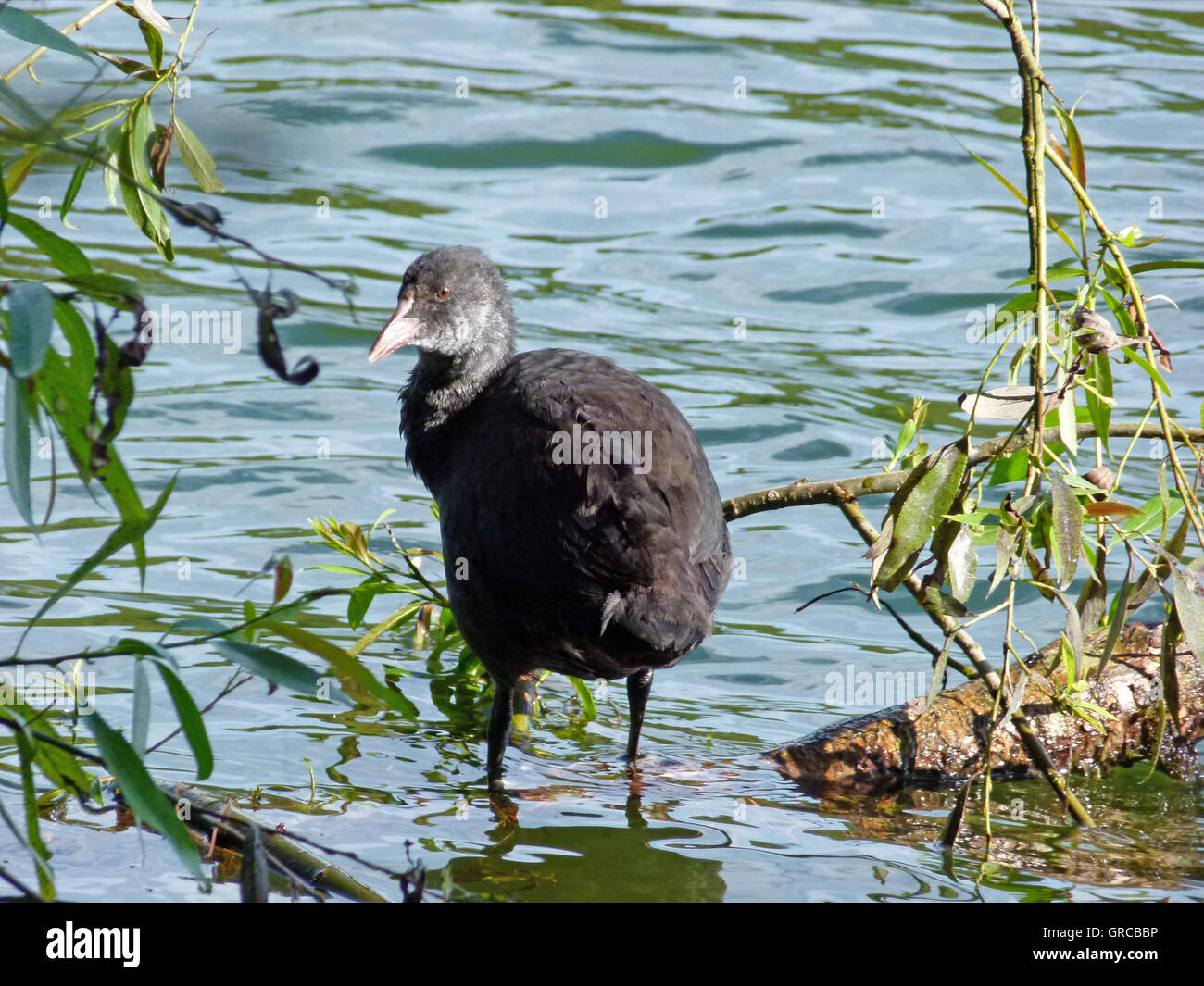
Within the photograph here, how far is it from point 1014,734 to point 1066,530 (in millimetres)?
1413

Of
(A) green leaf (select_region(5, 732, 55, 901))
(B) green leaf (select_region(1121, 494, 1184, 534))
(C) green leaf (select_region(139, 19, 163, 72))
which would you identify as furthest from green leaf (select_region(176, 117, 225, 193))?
(B) green leaf (select_region(1121, 494, 1184, 534))

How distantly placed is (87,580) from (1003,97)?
9636 mm

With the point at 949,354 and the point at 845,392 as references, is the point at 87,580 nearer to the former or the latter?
the point at 845,392

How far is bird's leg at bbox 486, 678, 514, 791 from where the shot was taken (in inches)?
173

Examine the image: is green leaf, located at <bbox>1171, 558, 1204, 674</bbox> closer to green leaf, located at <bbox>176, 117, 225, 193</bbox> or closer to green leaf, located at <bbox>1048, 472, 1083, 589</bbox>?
green leaf, located at <bbox>1048, 472, 1083, 589</bbox>

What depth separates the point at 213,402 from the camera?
26.3 feet

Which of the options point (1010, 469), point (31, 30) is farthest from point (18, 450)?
point (1010, 469)

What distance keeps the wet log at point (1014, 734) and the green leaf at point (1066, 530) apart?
3.59 ft

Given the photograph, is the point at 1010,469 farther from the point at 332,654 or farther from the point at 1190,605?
the point at 332,654

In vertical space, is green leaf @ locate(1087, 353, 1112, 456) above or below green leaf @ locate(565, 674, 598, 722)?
above

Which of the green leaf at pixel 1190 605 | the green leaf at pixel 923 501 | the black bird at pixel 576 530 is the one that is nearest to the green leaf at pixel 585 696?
the black bird at pixel 576 530

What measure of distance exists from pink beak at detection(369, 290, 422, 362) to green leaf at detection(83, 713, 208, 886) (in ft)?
8.96
